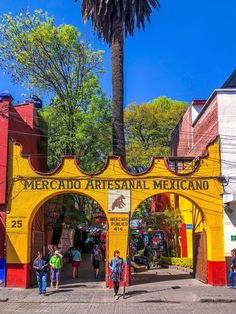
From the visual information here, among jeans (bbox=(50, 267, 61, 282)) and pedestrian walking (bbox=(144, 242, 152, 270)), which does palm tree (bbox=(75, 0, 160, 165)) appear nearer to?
jeans (bbox=(50, 267, 61, 282))

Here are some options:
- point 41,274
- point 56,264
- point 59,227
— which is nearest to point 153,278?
point 56,264

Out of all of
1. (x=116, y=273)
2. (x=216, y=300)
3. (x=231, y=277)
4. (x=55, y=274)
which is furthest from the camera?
(x=55, y=274)

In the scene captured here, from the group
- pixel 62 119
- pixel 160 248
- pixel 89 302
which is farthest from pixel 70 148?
pixel 89 302

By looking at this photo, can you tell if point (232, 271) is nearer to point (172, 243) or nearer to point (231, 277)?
point (231, 277)

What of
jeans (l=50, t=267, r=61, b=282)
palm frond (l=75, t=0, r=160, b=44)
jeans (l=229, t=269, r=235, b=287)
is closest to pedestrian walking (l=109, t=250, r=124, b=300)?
jeans (l=50, t=267, r=61, b=282)

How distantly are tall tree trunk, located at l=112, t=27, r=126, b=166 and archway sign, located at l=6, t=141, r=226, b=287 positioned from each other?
181cm

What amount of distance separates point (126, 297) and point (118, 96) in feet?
31.5

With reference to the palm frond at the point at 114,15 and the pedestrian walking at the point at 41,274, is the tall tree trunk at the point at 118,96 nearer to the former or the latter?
the palm frond at the point at 114,15

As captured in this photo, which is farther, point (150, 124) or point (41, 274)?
point (150, 124)

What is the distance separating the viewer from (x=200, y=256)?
2109cm

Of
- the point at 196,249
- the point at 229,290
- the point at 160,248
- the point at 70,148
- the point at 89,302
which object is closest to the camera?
the point at 89,302

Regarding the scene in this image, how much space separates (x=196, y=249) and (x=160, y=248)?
11702 mm

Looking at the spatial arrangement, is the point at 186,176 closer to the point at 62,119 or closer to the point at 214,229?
the point at 214,229

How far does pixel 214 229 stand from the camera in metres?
19.6
